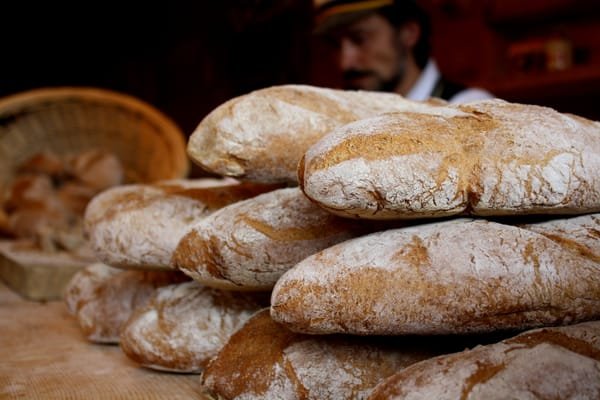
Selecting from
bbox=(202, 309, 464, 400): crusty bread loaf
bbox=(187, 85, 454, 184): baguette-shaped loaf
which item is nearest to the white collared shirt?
bbox=(187, 85, 454, 184): baguette-shaped loaf

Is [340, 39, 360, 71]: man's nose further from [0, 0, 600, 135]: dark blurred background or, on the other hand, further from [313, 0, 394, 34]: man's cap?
[0, 0, 600, 135]: dark blurred background

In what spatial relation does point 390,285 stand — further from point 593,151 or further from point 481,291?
point 593,151

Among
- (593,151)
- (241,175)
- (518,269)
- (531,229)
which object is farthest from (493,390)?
(241,175)

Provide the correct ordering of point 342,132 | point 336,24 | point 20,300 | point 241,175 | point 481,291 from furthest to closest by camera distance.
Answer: point 336,24 < point 20,300 < point 241,175 < point 342,132 < point 481,291

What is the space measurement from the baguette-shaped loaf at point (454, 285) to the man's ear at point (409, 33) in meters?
2.52

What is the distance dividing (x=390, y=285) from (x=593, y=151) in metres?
0.36

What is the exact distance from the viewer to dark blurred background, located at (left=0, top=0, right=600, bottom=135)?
3684 millimetres

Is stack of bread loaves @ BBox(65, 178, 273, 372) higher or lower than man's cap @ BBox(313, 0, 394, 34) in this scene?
lower

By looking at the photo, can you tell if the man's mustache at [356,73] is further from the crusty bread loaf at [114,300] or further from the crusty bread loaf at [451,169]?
the crusty bread loaf at [451,169]

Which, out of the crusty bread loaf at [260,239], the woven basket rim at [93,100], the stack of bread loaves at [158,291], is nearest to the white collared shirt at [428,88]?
the woven basket rim at [93,100]

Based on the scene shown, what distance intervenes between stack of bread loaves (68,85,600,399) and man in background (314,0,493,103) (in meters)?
2.06

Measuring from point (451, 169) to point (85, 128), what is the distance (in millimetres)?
3888

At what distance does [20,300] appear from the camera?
2328mm

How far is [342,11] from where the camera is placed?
312cm
